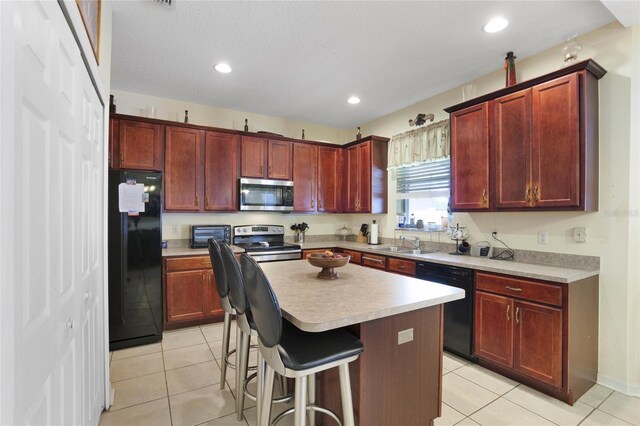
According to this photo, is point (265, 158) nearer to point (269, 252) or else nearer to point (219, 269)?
point (269, 252)

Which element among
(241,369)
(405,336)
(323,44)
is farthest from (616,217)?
(241,369)

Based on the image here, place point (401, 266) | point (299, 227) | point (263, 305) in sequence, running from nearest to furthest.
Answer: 1. point (263, 305)
2. point (401, 266)
3. point (299, 227)

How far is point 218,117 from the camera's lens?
4.32 metres

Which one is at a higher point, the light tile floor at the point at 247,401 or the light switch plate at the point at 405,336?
the light switch plate at the point at 405,336

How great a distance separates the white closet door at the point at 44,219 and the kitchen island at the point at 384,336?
824mm

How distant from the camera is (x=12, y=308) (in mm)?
668

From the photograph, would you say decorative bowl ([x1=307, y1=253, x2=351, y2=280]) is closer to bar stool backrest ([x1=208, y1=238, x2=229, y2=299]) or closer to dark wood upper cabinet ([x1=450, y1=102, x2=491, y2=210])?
bar stool backrest ([x1=208, y1=238, x2=229, y2=299])

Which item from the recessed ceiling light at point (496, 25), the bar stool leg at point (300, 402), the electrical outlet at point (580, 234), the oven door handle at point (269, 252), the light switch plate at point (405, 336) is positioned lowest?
→ the bar stool leg at point (300, 402)

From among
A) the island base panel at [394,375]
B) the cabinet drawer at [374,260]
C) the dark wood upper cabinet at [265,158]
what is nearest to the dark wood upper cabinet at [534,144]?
the cabinet drawer at [374,260]

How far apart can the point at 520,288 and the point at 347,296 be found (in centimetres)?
167

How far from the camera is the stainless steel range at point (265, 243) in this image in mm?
3934

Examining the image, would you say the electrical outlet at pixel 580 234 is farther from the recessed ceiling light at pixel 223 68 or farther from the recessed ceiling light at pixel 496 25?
the recessed ceiling light at pixel 223 68

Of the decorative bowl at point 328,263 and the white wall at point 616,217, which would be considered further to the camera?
the white wall at point 616,217

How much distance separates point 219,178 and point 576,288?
3806mm
